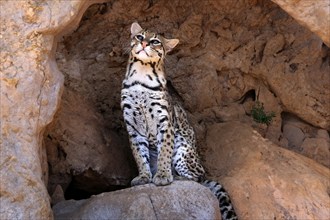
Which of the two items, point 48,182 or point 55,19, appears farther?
point 48,182

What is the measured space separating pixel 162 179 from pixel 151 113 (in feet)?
3.39

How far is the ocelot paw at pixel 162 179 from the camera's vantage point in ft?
22.2

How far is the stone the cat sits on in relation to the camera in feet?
24.4

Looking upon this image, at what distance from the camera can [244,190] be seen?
285 inches

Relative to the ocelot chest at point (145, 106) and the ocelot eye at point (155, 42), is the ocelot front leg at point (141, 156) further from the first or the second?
the ocelot eye at point (155, 42)

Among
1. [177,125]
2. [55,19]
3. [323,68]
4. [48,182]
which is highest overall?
[55,19]

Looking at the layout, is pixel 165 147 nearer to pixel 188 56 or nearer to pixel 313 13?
pixel 188 56

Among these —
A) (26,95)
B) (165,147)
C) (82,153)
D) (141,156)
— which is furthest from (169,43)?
→ (26,95)

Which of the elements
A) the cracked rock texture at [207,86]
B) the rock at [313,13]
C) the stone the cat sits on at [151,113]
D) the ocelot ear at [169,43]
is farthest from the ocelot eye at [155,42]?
the rock at [313,13]

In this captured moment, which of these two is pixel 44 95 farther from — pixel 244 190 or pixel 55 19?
pixel 244 190

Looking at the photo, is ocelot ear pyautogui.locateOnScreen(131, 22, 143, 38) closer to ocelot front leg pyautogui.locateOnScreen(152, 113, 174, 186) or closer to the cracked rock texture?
the cracked rock texture

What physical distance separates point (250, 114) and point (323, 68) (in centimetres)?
121

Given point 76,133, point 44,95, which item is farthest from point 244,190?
point 44,95

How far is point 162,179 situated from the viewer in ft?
22.4
